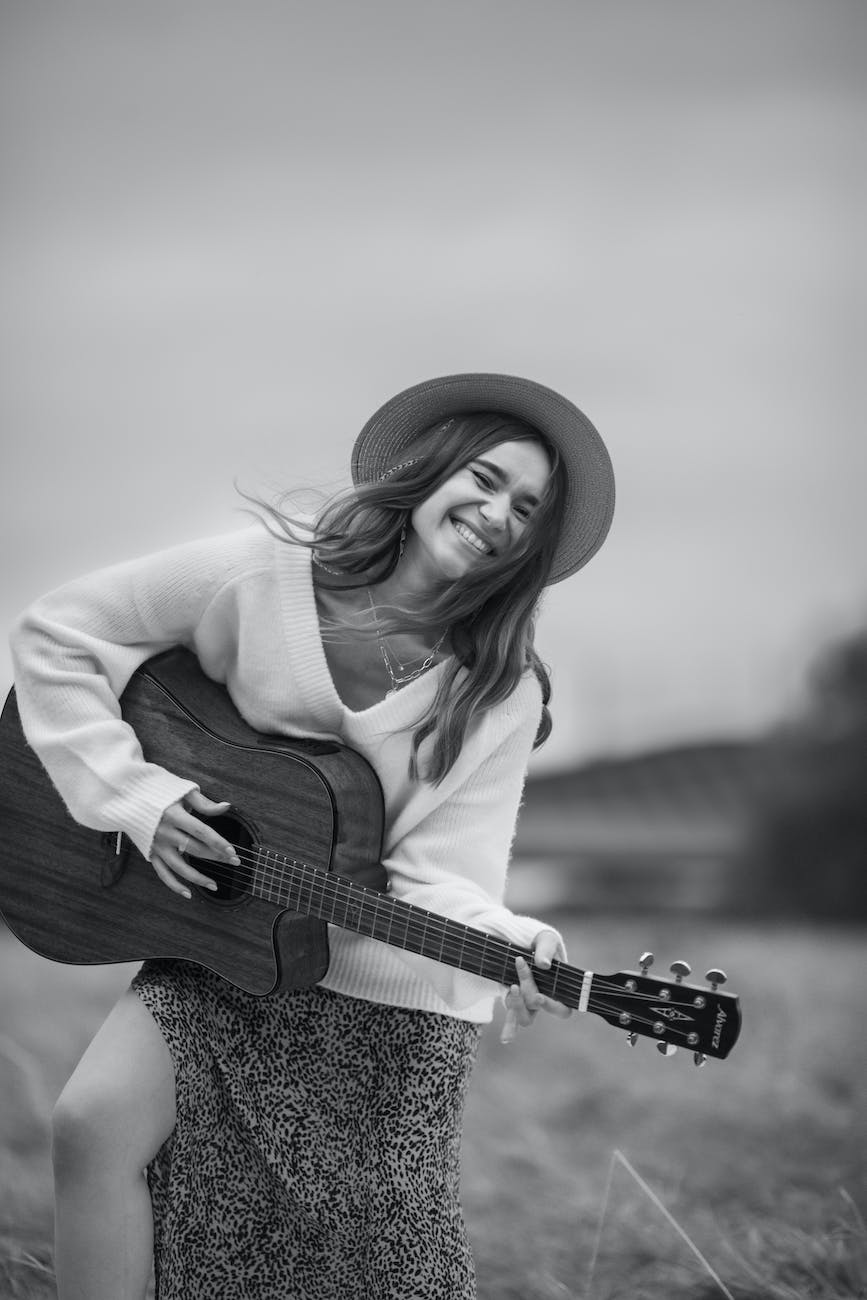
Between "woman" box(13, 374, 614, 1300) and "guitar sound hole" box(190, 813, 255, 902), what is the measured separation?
0.14 ft

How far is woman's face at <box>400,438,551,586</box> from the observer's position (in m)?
1.72

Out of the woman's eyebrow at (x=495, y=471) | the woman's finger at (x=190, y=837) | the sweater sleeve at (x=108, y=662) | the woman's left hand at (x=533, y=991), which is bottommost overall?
the woman's left hand at (x=533, y=991)

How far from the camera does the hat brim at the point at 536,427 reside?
1.76 m

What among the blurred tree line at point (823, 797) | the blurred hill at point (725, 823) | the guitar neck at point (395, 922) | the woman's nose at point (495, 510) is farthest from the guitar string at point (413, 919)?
the blurred tree line at point (823, 797)

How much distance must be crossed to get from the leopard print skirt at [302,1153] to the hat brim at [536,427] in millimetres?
751

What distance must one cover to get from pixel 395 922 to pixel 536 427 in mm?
752

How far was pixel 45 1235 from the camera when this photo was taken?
2.42 metres

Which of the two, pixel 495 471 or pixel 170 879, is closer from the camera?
pixel 170 879

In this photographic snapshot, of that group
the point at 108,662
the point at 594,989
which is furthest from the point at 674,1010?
the point at 108,662

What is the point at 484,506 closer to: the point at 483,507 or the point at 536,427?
the point at 483,507

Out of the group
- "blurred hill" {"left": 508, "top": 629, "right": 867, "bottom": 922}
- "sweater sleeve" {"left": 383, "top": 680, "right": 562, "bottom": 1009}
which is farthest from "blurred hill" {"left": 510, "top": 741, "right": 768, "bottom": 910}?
"sweater sleeve" {"left": 383, "top": 680, "right": 562, "bottom": 1009}

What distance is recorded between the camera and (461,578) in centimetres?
175

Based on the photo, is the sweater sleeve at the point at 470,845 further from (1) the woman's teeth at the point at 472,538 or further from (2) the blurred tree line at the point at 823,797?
(2) the blurred tree line at the point at 823,797

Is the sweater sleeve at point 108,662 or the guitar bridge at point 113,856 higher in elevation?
the sweater sleeve at point 108,662
